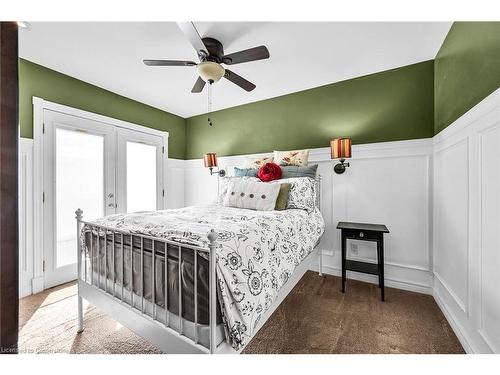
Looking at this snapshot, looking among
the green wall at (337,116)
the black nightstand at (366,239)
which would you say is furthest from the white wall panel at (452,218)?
the green wall at (337,116)

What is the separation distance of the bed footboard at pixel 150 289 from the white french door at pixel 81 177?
1178 mm

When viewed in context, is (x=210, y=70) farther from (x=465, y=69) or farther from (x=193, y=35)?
(x=465, y=69)

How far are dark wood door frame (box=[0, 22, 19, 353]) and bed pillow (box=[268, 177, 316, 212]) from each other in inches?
82.6

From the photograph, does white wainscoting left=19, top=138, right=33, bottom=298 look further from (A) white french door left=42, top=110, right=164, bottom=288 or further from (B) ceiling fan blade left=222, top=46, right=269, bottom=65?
(B) ceiling fan blade left=222, top=46, right=269, bottom=65

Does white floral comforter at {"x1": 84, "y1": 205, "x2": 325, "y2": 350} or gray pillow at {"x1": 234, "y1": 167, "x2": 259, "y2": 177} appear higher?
gray pillow at {"x1": 234, "y1": 167, "x2": 259, "y2": 177}

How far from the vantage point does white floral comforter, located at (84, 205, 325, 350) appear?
3.41 ft

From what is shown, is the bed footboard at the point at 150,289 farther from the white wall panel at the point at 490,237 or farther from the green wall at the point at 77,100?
the green wall at the point at 77,100

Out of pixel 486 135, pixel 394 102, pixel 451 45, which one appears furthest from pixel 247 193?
pixel 451 45

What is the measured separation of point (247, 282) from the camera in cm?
113

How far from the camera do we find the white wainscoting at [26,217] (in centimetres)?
232

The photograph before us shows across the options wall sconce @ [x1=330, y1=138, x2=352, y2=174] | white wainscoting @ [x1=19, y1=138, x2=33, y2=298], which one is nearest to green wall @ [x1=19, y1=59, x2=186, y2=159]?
white wainscoting @ [x1=19, y1=138, x2=33, y2=298]

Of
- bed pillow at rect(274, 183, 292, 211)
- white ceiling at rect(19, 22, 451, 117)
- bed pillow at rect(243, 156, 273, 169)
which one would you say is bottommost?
bed pillow at rect(274, 183, 292, 211)

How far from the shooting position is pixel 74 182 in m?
2.76

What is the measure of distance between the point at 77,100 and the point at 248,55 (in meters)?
2.43
